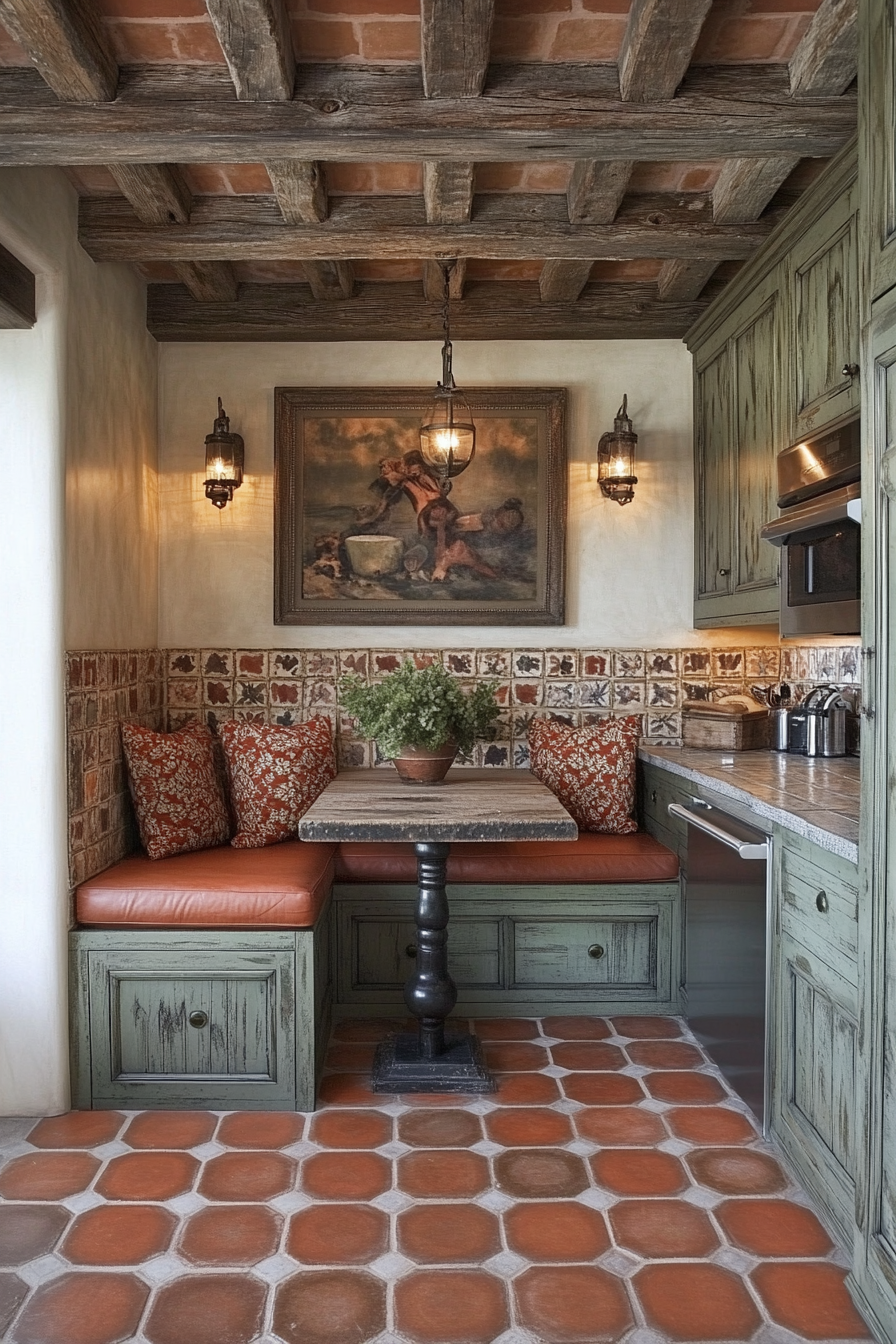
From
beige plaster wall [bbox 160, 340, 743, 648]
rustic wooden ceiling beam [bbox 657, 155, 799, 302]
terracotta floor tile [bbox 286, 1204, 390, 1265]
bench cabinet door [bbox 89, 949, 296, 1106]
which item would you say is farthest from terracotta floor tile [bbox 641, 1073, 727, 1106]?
rustic wooden ceiling beam [bbox 657, 155, 799, 302]

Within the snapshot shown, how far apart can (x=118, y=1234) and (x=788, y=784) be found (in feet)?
7.15

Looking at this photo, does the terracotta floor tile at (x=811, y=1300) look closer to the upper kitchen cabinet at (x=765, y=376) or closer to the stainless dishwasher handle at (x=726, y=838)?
the stainless dishwasher handle at (x=726, y=838)

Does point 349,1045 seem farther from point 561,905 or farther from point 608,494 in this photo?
point 608,494

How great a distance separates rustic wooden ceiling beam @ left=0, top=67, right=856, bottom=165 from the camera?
99.9 inches

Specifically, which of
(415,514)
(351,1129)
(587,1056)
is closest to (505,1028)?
(587,1056)

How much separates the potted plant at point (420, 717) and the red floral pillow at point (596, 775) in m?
0.62

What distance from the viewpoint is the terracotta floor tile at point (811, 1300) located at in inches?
79.4

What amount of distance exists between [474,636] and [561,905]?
4.33 feet

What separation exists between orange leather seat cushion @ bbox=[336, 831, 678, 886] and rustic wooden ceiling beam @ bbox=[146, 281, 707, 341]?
2.26 meters

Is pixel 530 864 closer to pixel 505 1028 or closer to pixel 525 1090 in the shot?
pixel 505 1028

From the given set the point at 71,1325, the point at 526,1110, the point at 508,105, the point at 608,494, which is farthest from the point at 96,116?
the point at 526,1110

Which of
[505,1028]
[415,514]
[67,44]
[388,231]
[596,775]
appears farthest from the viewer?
[415,514]

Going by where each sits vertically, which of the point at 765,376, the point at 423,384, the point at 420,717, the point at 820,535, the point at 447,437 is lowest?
the point at 420,717

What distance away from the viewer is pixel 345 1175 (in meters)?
2.63
